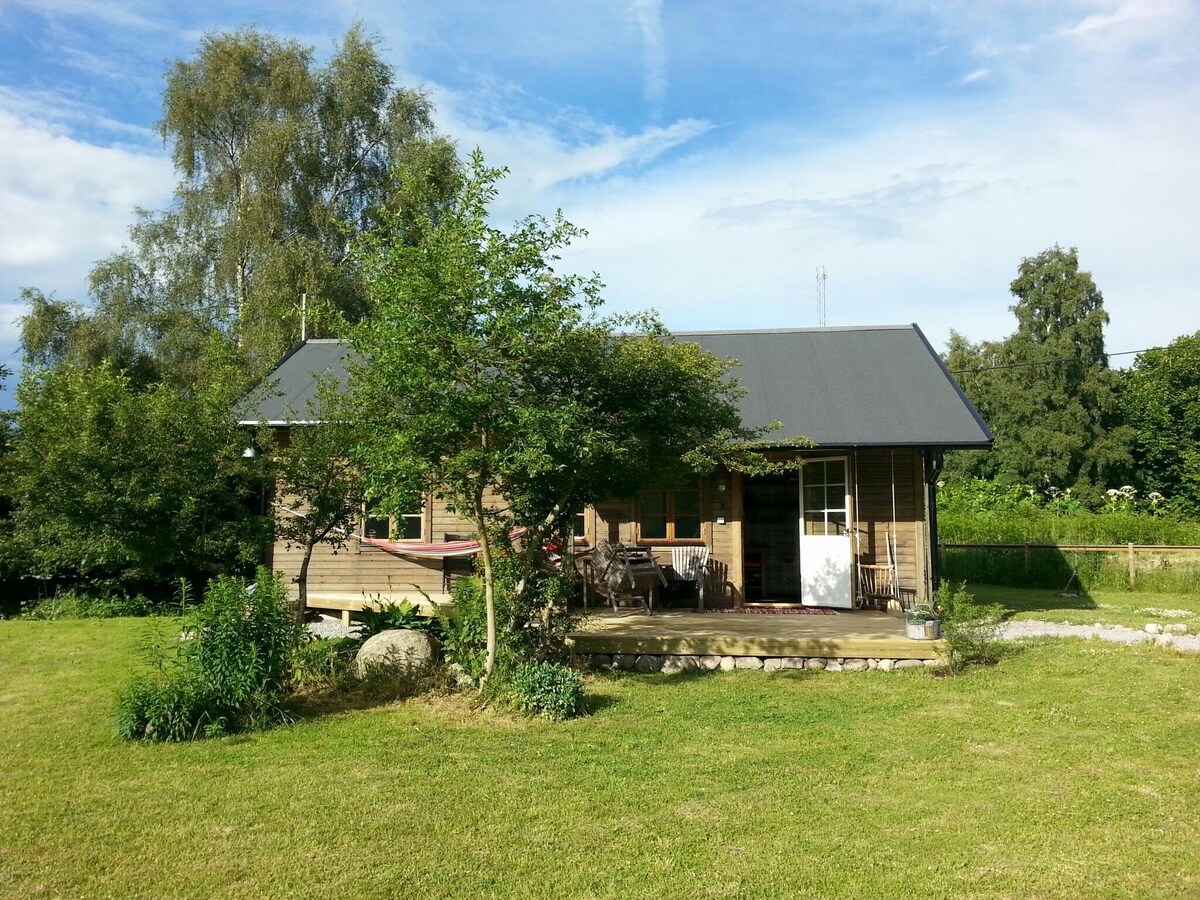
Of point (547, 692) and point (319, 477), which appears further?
point (319, 477)

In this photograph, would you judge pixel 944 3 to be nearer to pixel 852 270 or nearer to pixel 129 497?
pixel 129 497

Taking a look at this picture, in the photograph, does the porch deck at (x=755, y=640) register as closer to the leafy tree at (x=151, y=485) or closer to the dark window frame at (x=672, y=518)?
the dark window frame at (x=672, y=518)

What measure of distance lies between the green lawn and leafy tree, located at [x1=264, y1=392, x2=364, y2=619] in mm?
8556

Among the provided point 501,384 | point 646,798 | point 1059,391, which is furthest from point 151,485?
point 1059,391

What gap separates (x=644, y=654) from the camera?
8.10 meters

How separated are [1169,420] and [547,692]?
1071 inches

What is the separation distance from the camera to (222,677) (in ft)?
19.8

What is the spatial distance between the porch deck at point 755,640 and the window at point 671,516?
2.24m

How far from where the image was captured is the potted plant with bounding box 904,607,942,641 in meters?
8.09

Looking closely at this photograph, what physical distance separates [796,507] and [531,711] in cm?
835

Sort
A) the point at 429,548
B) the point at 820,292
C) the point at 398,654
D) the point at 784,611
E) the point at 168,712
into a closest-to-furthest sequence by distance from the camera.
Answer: the point at 168,712
the point at 398,654
the point at 784,611
the point at 429,548
the point at 820,292

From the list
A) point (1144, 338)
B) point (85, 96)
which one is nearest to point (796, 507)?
point (85, 96)

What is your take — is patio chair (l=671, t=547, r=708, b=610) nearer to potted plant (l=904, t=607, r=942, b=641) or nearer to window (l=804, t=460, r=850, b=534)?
window (l=804, t=460, r=850, b=534)

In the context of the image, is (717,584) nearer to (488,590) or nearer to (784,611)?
(784,611)
